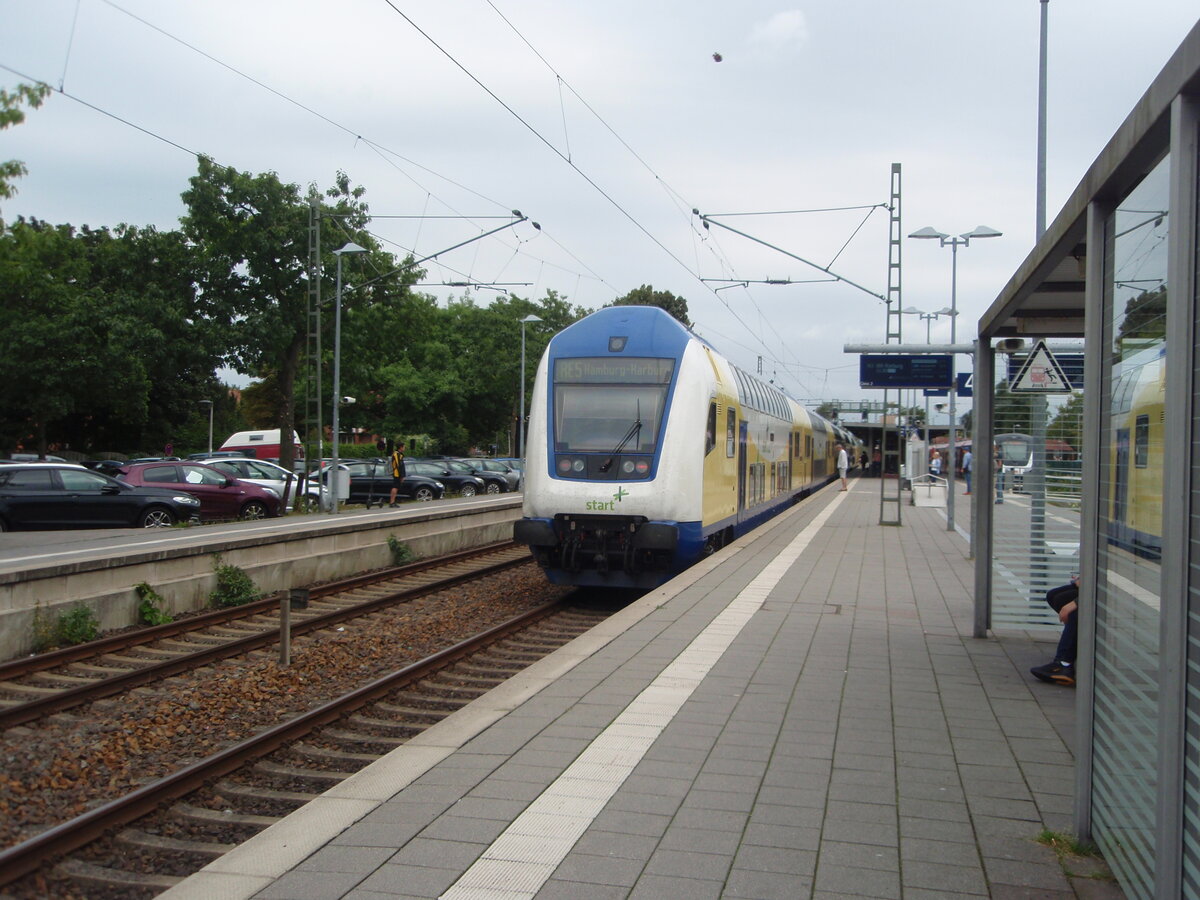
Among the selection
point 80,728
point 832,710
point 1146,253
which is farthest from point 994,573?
point 80,728

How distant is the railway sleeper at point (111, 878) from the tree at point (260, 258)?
1140 inches

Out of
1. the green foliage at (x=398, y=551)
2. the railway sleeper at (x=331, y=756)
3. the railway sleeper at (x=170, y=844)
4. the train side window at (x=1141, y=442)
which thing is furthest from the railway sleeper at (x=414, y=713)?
the green foliage at (x=398, y=551)

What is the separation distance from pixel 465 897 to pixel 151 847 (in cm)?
216

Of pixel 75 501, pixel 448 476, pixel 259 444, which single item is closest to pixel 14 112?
pixel 75 501

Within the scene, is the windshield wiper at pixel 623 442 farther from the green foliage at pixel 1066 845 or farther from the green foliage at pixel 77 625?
the green foliage at pixel 1066 845

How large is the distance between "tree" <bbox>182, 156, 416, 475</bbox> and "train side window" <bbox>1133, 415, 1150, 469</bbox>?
100.0ft

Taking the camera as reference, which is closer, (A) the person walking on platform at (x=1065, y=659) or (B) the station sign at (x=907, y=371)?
(A) the person walking on platform at (x=1065, y=659)

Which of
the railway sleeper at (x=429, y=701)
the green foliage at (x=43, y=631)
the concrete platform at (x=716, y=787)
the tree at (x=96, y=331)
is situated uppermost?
the tree at (x=96, y=331)

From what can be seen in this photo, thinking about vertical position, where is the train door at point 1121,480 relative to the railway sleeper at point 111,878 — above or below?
above

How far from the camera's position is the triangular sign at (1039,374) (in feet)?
25.9

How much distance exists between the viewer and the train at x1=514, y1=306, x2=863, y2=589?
39.1 ft

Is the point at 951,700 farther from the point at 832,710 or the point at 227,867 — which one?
the point at 227,867

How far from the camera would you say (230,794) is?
5.80 metres

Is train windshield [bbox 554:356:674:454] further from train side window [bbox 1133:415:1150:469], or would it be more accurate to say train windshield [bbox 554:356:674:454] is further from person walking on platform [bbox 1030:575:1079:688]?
train side window [bbox 1133:415:1150:469]
